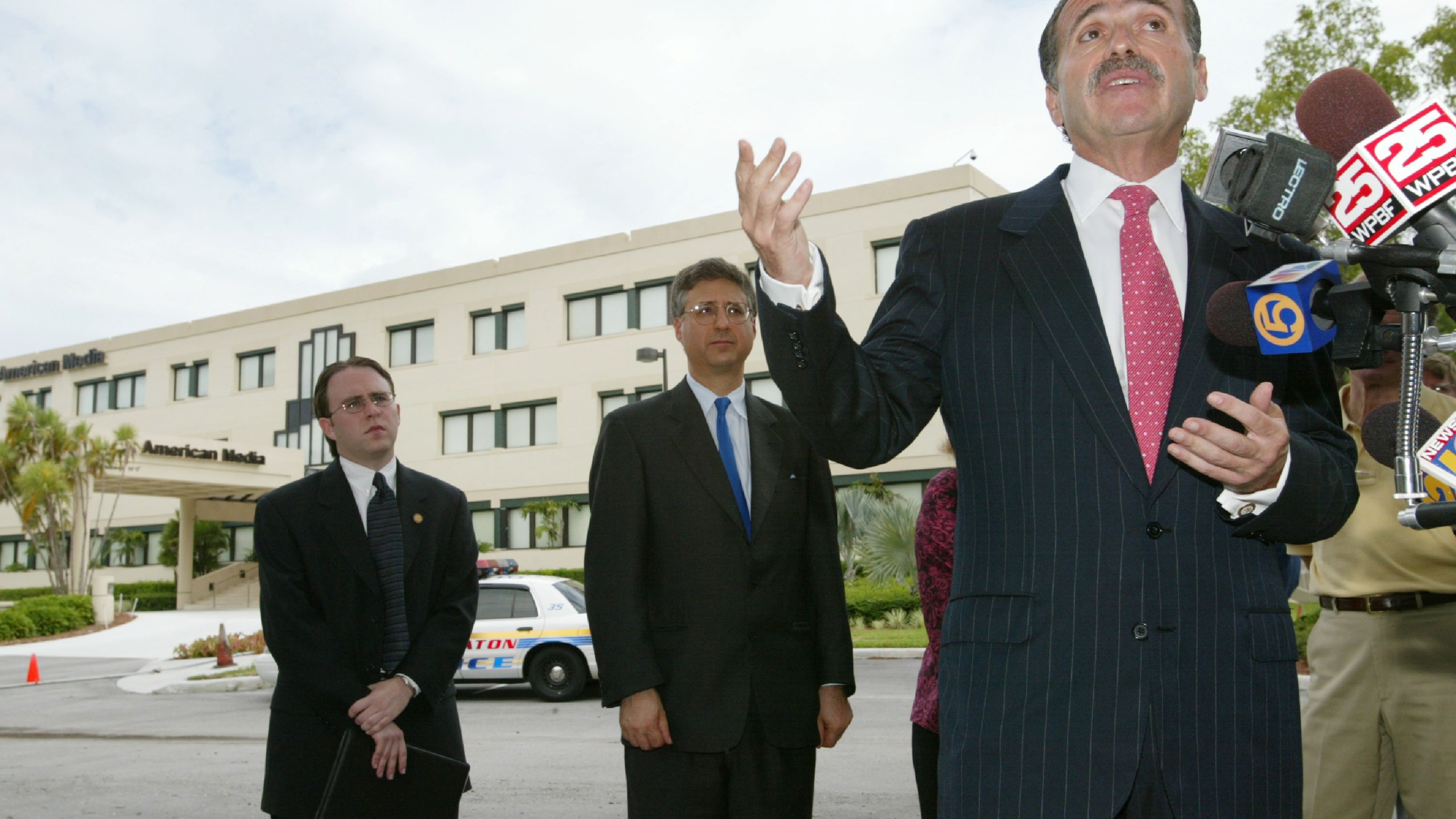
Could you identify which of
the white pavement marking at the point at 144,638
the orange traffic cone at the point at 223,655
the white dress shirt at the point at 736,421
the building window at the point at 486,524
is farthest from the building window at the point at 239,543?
the white dress shirt at the point at 736,421

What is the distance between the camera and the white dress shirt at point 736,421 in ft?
13.2

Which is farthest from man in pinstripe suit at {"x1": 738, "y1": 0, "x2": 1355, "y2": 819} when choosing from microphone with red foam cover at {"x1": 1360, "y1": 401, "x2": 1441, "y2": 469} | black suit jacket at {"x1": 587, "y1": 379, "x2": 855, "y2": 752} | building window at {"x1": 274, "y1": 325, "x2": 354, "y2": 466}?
building window at {"x1": 274, "y1": 325, "x2": 354, "y2": 466}

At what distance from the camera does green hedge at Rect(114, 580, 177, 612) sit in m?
43.2

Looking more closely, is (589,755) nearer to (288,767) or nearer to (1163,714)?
(288,767)

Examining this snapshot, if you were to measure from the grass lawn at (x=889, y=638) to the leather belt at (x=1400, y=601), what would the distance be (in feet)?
48.2

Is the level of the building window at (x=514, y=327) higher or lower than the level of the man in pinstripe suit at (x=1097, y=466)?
higher

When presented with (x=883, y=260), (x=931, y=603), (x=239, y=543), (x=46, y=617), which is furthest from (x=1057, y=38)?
(x=239, y=543)

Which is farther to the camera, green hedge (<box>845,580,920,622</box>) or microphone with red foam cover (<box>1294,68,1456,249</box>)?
green hedge (<box>845,580,920,622</box>)

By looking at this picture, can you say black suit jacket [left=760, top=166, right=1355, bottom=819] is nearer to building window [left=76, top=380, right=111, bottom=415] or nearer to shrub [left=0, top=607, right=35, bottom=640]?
shrub [left=0, top=607, right=35, bottom=640]

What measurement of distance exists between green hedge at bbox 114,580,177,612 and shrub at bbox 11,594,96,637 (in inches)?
342

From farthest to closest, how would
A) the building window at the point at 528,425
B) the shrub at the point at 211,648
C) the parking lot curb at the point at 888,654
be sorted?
the building window at the point at 528,425
the shrub at the point at 211,648
the parking lot curb at the point at 888,654

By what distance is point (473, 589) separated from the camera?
453 centimetres

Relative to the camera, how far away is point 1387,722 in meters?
4.03

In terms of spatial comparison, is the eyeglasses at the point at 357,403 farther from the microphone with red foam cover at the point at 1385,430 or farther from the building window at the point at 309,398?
the building window at the point at 309,398
